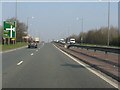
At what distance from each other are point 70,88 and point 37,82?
2.05 metres

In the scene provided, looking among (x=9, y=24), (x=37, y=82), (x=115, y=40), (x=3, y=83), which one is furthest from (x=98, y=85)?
(x=115, y=40)

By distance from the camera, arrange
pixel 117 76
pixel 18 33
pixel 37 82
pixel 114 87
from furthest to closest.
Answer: pixel 18 33
pixel 117 76
pixel 37 82
pixel 114 87

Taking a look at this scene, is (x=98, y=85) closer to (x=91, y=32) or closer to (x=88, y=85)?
(x=88, y=85)

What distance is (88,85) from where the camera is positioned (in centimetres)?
1286

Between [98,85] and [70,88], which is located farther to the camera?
[98,85]

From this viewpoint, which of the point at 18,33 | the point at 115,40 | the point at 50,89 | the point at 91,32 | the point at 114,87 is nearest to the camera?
the point at 50,89

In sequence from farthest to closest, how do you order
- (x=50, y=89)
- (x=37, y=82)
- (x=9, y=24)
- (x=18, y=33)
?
(x=18, y=33) < (x=9, y=24) < (x=37, y=82) < (x=50, y=89)

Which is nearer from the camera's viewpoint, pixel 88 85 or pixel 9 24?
pixel 88 85

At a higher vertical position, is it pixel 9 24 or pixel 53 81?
pixel 9 24

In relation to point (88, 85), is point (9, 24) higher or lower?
higher

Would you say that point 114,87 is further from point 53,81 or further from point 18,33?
point 18,33

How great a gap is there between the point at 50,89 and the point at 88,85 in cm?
187

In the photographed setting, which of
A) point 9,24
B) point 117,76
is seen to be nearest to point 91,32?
point 9,24

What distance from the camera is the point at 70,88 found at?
11945mm
